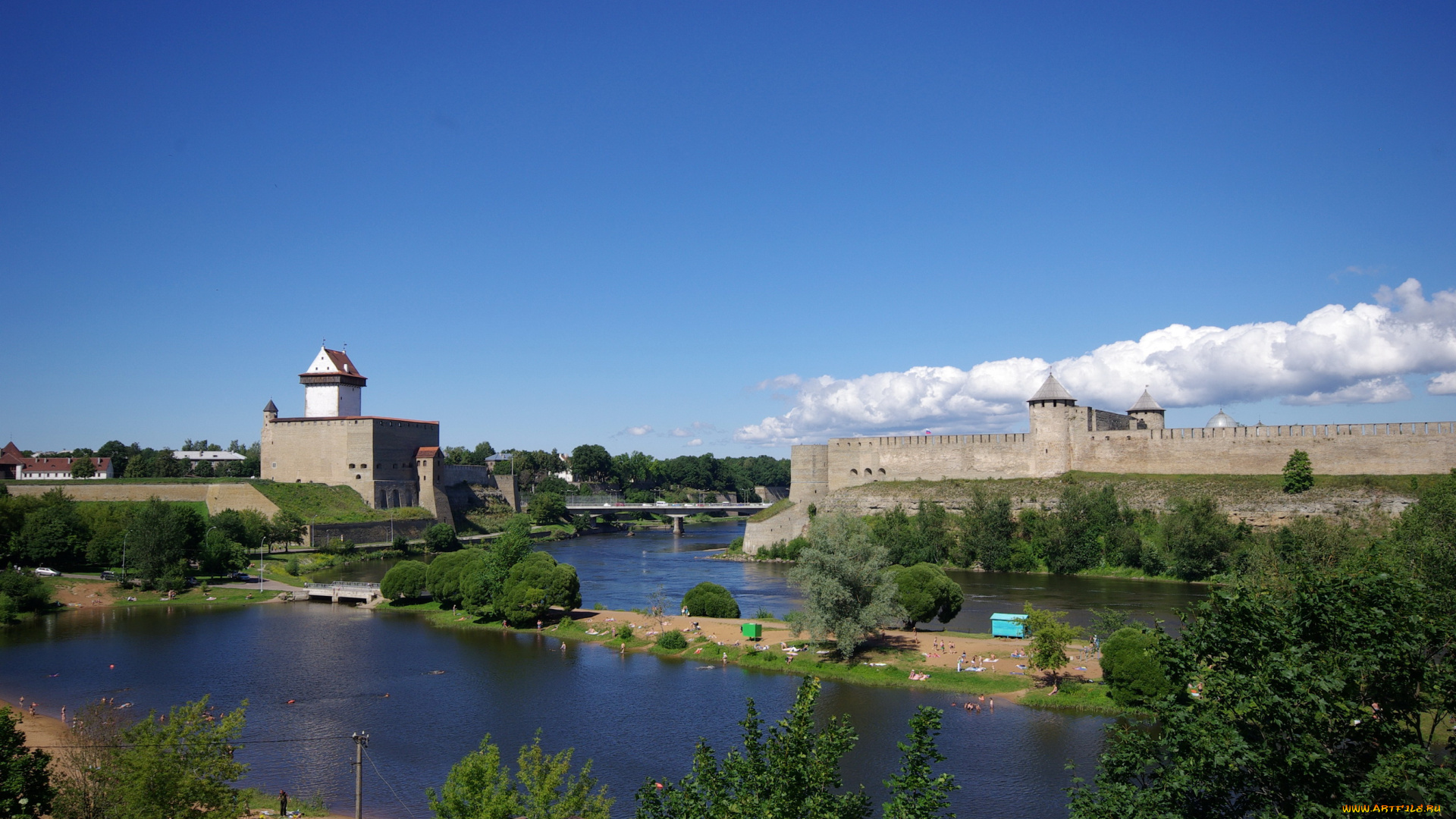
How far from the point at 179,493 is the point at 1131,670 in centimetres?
5623

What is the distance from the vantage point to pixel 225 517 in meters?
47.1

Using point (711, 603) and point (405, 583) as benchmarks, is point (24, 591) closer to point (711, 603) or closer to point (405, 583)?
point (405, 583)

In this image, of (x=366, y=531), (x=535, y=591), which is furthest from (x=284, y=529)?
(x=535, y=591)

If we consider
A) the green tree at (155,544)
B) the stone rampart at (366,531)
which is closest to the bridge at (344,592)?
the green tree at (155,544)

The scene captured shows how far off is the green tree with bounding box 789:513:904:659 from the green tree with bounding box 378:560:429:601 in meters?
17.6

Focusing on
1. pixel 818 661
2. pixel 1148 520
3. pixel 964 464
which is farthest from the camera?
pixel 964 464

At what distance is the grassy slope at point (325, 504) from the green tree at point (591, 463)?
3710 centimetres

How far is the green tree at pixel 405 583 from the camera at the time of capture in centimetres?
3578

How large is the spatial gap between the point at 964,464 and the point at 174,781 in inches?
1844

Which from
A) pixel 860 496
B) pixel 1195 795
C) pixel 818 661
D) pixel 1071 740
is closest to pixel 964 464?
pixel 860 496

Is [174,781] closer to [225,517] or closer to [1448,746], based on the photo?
[1448,746]

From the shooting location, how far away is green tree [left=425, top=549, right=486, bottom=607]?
33719 millimetres

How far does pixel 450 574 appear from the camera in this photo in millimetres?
34219

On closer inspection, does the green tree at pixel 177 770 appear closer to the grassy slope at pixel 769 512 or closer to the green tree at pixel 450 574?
the green tree at pixel 450 574
